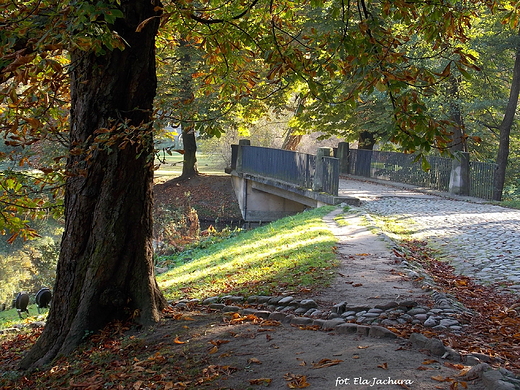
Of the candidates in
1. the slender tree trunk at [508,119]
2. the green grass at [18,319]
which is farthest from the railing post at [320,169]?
the green grass at [18,319]

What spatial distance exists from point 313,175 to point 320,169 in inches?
30.8

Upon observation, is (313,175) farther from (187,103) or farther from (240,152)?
(187,103)

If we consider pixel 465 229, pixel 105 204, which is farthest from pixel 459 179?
pixel 105 204

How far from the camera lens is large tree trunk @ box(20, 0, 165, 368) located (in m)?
6.57

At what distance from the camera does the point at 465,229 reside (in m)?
14.5

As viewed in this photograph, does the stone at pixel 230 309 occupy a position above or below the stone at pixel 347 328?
below

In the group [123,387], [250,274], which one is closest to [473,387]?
[123,387]

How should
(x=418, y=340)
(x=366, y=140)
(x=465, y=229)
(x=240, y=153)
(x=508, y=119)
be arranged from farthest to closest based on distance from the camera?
(x=366, y=140) → (x=240, y=153) → (x=508, y=119) → (x=465, y=229) → (x=418, y=340)

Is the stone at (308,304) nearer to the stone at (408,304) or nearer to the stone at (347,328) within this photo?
the stone at (408,304)

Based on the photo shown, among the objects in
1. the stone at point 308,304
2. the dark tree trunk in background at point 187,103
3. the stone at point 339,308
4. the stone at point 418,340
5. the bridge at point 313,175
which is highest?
the dark tree trunk in background at point 187,103

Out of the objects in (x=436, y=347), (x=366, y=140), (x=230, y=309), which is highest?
(x=366, y=140)

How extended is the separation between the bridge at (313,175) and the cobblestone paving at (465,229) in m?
1.54

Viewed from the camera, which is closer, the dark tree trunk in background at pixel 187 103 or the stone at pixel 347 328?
the stone at pixel 347 328

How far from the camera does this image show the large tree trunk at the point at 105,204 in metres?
A: 6.57
